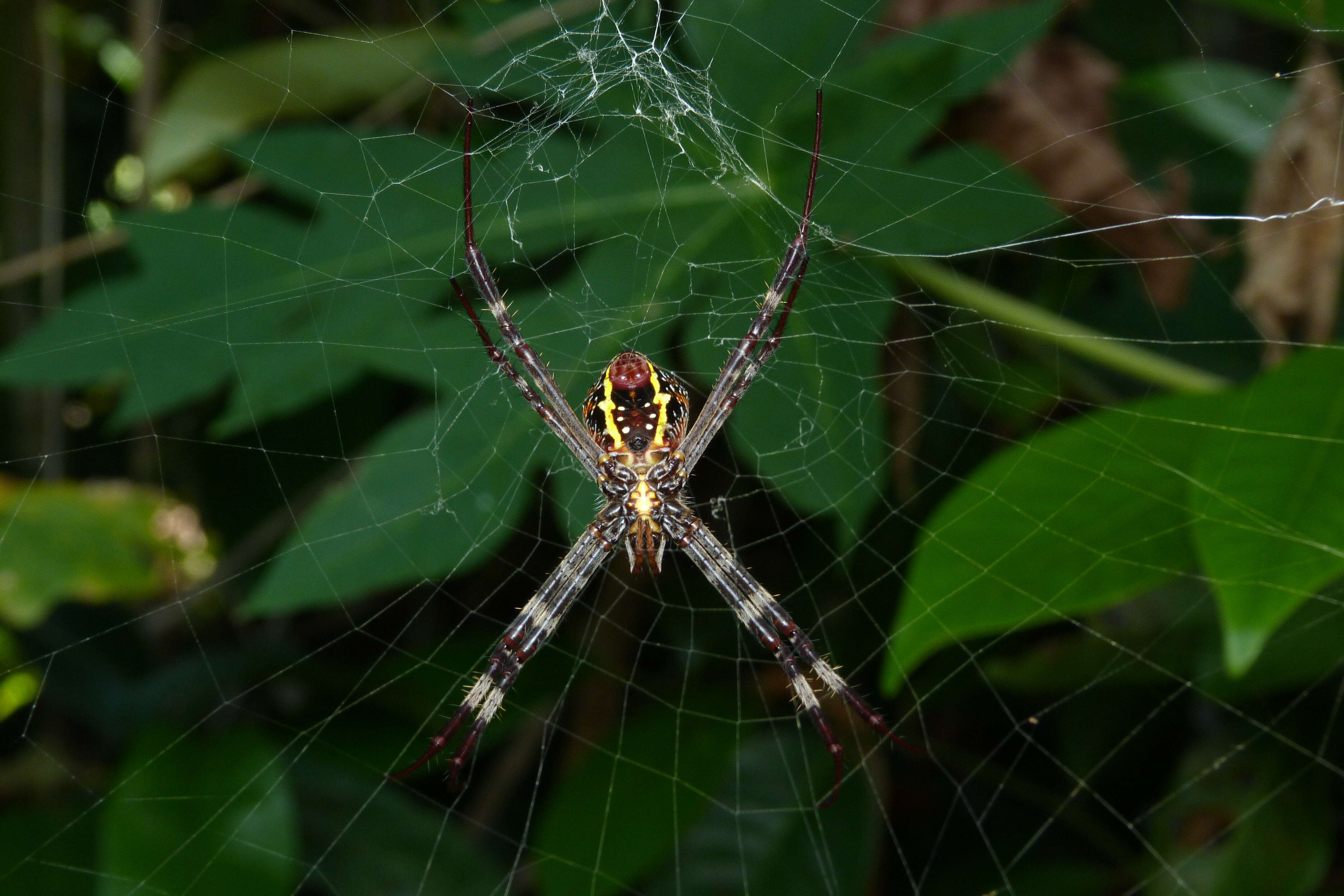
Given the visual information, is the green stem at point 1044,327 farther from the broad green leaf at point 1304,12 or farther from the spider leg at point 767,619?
the spider leg at point 767,619

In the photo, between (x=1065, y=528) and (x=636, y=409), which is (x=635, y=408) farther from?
(x=1065, y=528)


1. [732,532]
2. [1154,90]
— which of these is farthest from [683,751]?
[1154,90]

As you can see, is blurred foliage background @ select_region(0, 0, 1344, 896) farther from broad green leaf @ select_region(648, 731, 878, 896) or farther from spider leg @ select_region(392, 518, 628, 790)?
spider leg @ select_region(392, 518, 628, 790)

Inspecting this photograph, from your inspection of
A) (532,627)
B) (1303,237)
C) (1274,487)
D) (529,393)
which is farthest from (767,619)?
(1303,237)

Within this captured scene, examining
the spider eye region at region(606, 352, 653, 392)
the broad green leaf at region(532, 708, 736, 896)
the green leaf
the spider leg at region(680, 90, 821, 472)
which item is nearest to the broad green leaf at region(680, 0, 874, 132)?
the spider leg at region(680, 90, 821, 472)

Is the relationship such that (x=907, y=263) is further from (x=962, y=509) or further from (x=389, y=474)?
(x=389, y=474)
